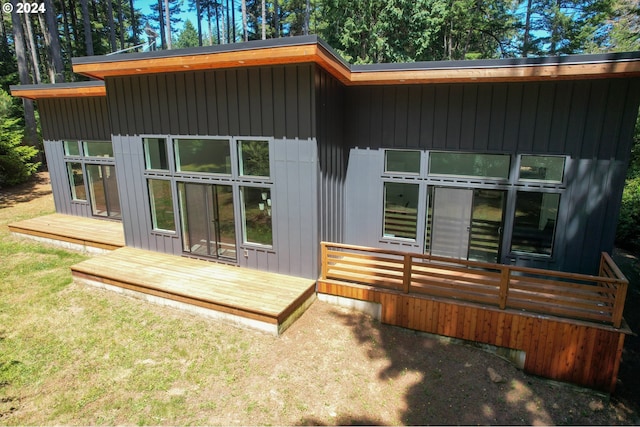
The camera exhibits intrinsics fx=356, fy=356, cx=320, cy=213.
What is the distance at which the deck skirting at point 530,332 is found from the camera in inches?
173

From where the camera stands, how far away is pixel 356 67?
5.85 m

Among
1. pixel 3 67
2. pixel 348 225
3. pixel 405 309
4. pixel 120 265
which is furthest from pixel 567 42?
pixel 3 67

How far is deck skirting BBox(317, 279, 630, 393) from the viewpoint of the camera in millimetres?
4395

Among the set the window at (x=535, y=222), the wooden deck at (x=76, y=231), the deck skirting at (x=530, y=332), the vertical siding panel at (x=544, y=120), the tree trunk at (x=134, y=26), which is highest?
the tree trunk at (x=134, y=26)

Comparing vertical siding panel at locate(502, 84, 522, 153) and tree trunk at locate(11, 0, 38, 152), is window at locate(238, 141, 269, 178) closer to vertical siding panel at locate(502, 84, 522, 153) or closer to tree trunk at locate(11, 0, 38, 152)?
vertical siding panel at locate(502, 84, 522, 153)

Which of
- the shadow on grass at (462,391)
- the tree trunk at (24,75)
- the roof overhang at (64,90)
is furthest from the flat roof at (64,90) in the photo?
the shadow on grass at (462,391)

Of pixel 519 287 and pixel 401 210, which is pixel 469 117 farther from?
pixel 519 287

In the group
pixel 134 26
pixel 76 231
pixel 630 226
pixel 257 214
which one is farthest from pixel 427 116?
pixel 134 26

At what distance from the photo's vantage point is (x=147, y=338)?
16.2 feet

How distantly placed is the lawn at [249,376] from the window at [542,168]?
9.56 ft

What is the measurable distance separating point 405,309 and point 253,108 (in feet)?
12.8

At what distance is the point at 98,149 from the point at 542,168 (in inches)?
389

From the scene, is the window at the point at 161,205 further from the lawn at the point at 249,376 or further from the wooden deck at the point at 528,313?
the wooden deck at the point at 528,313

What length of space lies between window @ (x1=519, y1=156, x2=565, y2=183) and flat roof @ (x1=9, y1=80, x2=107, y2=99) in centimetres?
852
